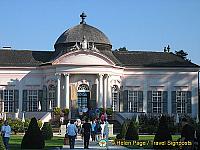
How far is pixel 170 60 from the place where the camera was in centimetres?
5109

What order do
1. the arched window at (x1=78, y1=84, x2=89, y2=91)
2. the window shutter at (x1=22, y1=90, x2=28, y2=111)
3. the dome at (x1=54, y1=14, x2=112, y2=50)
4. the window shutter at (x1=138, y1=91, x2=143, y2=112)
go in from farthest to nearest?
the dome at (x1=54, y1=14, x2=112, y2=50)
the window shutter at (x1=138, y1=91, x2=143, y2=112)
the window shutter at (x1=22, y1=90, x2=28, y2=111)
the arched window at (x1=78, y1=84, x2=89, y2=91)

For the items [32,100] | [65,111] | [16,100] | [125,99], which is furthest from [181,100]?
[16,100]

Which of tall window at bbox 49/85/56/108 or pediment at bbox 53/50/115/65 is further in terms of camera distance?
tall window at bbox 49/85/56/108

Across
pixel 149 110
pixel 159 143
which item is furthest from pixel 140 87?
pixel 159 143

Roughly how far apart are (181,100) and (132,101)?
487cm

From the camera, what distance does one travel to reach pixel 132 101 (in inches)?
1902

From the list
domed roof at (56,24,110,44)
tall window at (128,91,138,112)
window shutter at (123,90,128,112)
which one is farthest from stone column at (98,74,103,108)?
domed roof at (56,24,110,44)

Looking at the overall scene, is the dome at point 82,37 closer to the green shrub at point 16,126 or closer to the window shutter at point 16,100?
the window shutter at point 16,100

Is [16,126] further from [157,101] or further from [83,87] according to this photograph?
[157,101]

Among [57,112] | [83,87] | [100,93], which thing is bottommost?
[57,112]

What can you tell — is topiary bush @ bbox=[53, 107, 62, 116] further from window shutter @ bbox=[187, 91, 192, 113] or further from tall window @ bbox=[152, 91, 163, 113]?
window shutter @ bbox=[187, 91, 192, 113]

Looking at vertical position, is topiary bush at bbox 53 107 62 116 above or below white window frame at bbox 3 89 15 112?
below

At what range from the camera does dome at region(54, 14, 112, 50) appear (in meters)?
48.7

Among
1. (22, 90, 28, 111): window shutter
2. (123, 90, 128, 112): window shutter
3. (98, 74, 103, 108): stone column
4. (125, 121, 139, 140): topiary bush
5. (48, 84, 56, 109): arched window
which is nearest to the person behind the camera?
(125, 121, 139, 140): topiary bush
